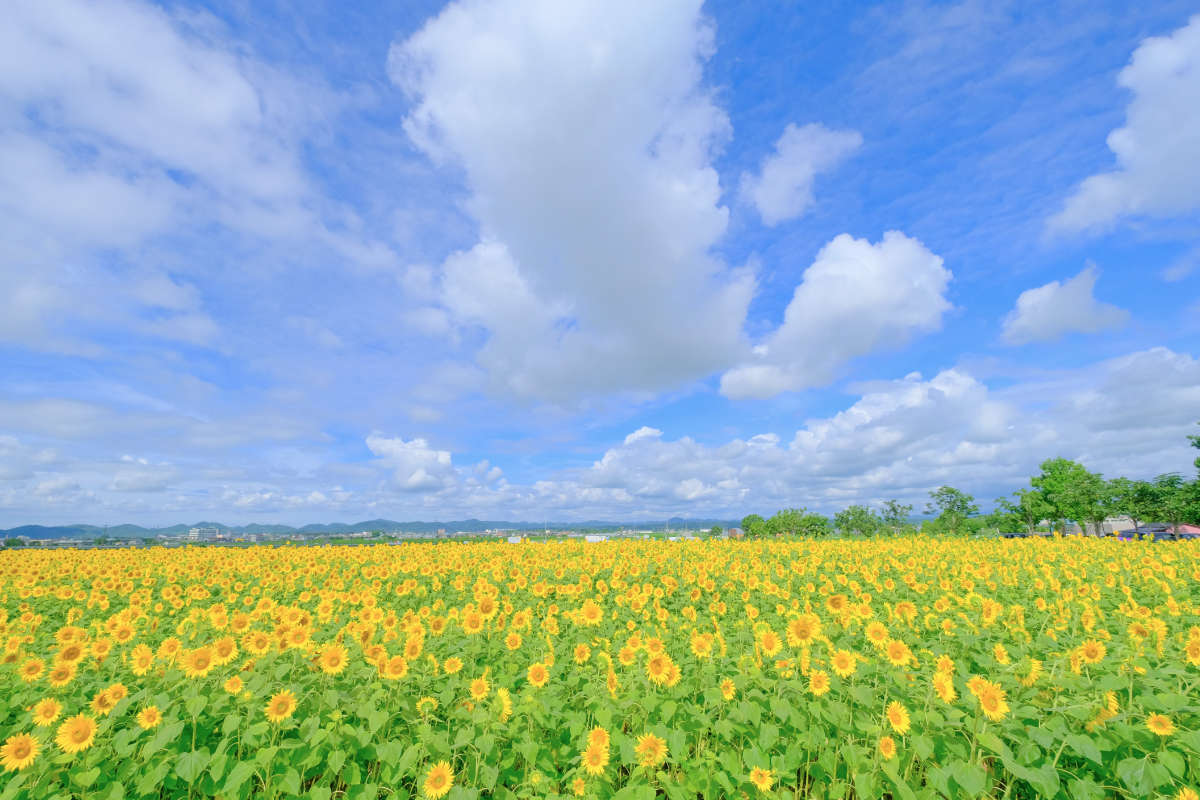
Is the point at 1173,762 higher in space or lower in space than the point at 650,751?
lower

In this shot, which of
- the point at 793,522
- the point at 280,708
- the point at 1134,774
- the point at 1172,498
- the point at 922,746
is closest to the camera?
the point at 1134,774

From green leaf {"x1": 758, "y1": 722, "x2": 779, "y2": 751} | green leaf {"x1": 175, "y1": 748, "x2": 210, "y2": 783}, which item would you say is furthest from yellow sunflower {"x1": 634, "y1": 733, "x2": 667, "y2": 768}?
green leaf {"x1": 175, "y1": 748, "x2": 210, "y2": 783}

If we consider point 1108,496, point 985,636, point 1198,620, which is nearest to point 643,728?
point 985,636

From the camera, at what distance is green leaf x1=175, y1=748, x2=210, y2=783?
3.70 metres

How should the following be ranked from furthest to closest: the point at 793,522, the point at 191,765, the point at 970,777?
the point at 793,522 → the point at 191,765 → the point at 970,777

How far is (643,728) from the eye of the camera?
14.7ft

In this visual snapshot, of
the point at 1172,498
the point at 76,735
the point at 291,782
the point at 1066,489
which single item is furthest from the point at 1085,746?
the point at 1066,489

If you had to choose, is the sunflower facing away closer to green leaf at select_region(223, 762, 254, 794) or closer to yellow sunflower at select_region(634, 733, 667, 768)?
green leaf at select_region(223, 762, 254, 794)

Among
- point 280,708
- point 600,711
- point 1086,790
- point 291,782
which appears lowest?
point 1086,790

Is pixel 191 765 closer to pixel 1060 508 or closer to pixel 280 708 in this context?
pixel 280 708

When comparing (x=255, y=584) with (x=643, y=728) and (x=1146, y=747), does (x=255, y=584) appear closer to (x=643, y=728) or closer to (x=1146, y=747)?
(x=643, y=728)

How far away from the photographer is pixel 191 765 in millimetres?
3766

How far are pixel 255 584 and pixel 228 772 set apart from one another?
9940mm

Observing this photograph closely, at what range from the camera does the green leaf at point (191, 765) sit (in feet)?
12.1
